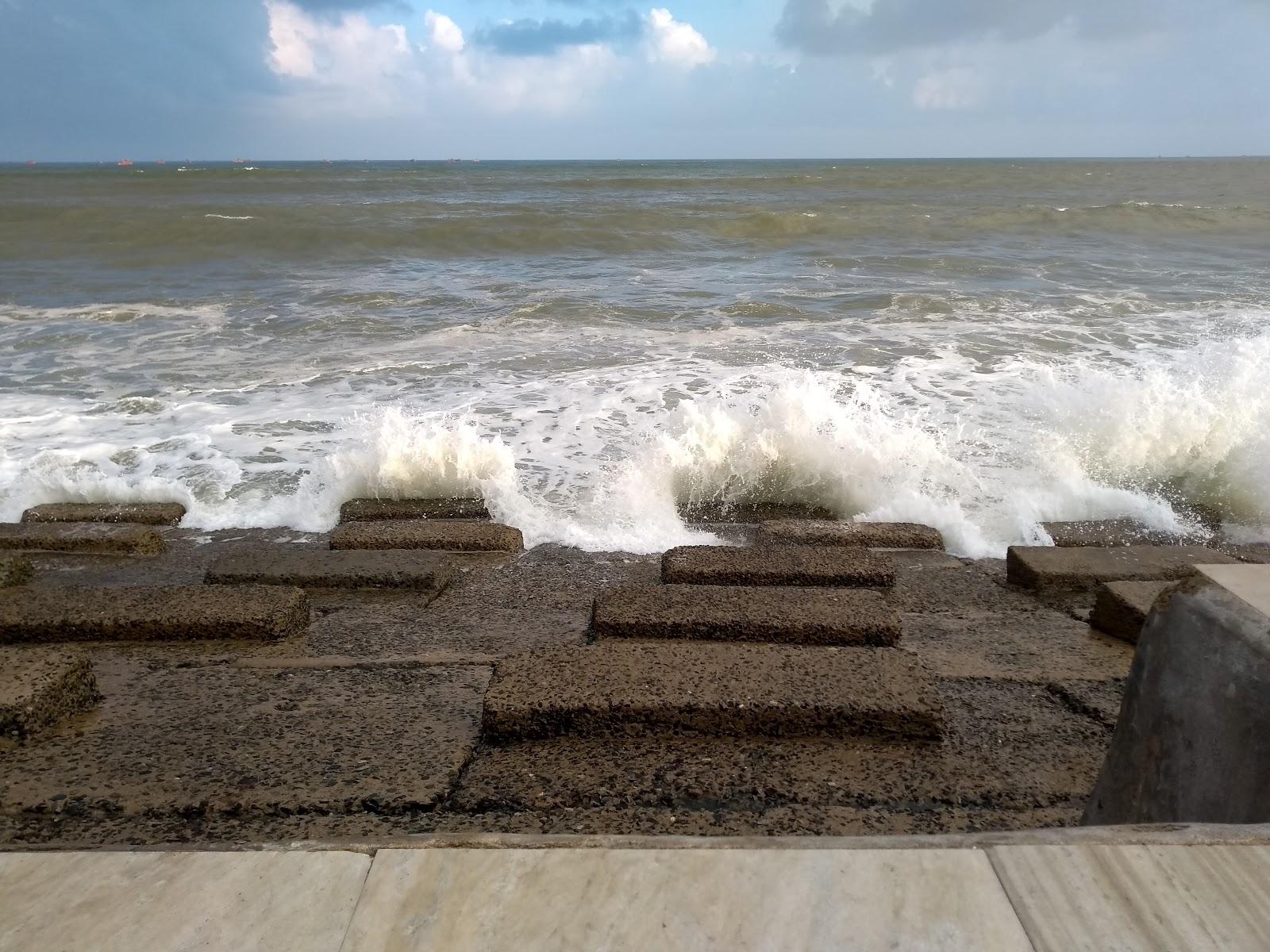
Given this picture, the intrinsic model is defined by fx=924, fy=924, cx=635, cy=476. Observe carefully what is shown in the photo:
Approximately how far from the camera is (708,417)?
511 centimetres

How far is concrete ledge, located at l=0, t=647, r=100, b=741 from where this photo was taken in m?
2.10

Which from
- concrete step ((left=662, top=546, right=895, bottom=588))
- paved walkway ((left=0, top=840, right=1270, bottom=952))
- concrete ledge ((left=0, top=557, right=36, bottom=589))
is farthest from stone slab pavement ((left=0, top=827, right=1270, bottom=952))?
concrete ledge ((left=0, top=557, right=36, bottom=589))

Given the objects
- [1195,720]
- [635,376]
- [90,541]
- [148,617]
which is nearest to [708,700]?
[1195,720]

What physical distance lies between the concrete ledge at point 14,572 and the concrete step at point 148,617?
1.69ft

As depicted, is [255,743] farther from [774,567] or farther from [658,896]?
[774,567]

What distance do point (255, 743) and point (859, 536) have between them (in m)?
2.59

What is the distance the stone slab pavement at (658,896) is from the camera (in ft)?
3.96

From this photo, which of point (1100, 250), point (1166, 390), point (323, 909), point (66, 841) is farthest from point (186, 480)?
point (1100, 250)

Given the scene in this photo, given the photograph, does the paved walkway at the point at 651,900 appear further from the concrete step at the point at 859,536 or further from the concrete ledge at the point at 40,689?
the concrete step at the point at 859,536

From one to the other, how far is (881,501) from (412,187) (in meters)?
39.1

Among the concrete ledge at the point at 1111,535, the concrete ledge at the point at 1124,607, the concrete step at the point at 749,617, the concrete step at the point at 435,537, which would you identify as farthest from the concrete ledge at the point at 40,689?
the concrete ledge at the point at 1111,535

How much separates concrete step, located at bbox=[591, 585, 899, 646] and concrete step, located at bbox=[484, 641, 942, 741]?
38 cm

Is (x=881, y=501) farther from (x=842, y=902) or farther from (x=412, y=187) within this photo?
(x=412, y=187)

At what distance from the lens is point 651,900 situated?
1.28 meters
